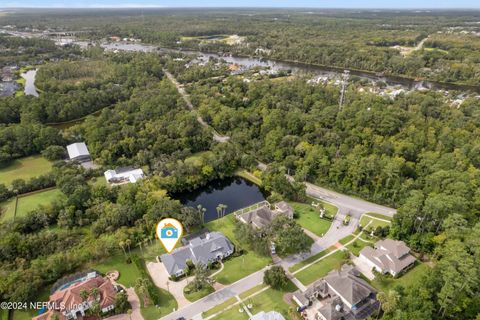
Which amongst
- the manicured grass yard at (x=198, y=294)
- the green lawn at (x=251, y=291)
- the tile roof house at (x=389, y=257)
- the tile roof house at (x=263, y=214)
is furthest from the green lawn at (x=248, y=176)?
the manicured grass yard at (x=198, y=294)

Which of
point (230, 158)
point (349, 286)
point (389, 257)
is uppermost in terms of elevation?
point (230, 158)

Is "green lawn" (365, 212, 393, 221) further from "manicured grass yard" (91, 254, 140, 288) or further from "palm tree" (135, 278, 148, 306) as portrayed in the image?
"manicured grass yard" (91, 254, 140, 288)

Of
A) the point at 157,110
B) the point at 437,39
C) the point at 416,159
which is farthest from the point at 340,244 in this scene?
the point at 437,39

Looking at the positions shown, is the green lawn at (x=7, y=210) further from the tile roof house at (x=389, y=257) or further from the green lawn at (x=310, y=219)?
the tile roof house at (x=389, y=257)

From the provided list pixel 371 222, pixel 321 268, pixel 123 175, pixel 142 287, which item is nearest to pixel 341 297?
pixel 321 268

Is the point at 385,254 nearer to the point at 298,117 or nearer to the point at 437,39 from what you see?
the point at 298,117

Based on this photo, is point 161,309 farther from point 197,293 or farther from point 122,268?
point 122,268
